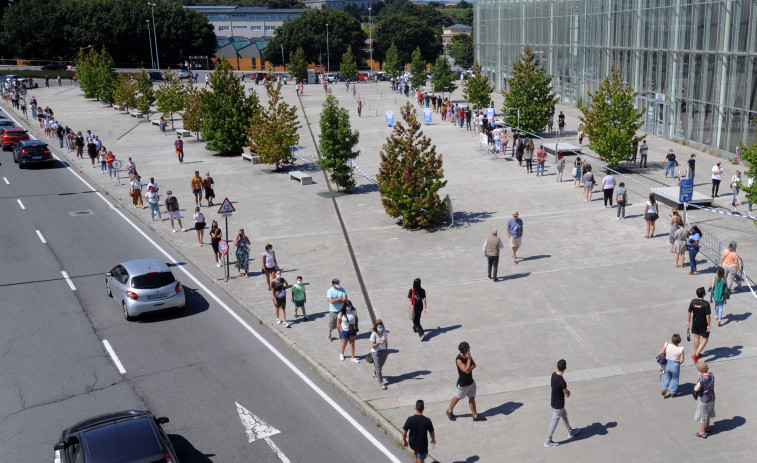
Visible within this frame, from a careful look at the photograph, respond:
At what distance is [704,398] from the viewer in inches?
481

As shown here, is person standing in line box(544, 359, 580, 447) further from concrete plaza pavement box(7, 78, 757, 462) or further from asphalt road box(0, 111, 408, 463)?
asphalt road box(0, 111, 408, 463)

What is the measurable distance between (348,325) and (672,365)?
636 centimetres

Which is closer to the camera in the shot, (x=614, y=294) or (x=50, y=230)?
(x=614, y=294)

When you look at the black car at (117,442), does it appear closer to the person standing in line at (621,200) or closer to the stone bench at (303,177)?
the person standing in line at (621,200)

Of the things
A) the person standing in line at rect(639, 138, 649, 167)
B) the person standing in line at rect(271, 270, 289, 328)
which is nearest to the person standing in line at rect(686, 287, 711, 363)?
the person standing in line at rect(271, 270, 289, 328)

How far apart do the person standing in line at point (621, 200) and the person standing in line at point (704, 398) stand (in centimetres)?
1437

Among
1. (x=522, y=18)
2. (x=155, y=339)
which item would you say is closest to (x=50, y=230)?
(x=155, y=339)

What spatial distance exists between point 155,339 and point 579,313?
33.4ft

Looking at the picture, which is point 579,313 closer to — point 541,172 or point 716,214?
point 716,214

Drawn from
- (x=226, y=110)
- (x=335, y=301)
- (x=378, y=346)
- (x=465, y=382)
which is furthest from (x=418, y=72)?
(x=465, y=382)

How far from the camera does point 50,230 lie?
28609 millimetres

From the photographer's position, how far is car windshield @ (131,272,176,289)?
61.5 feet

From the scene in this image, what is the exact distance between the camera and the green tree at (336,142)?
105 ft

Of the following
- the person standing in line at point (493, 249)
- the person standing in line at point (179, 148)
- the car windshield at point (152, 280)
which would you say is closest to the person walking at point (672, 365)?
the person standing in line at point (493, 249)
